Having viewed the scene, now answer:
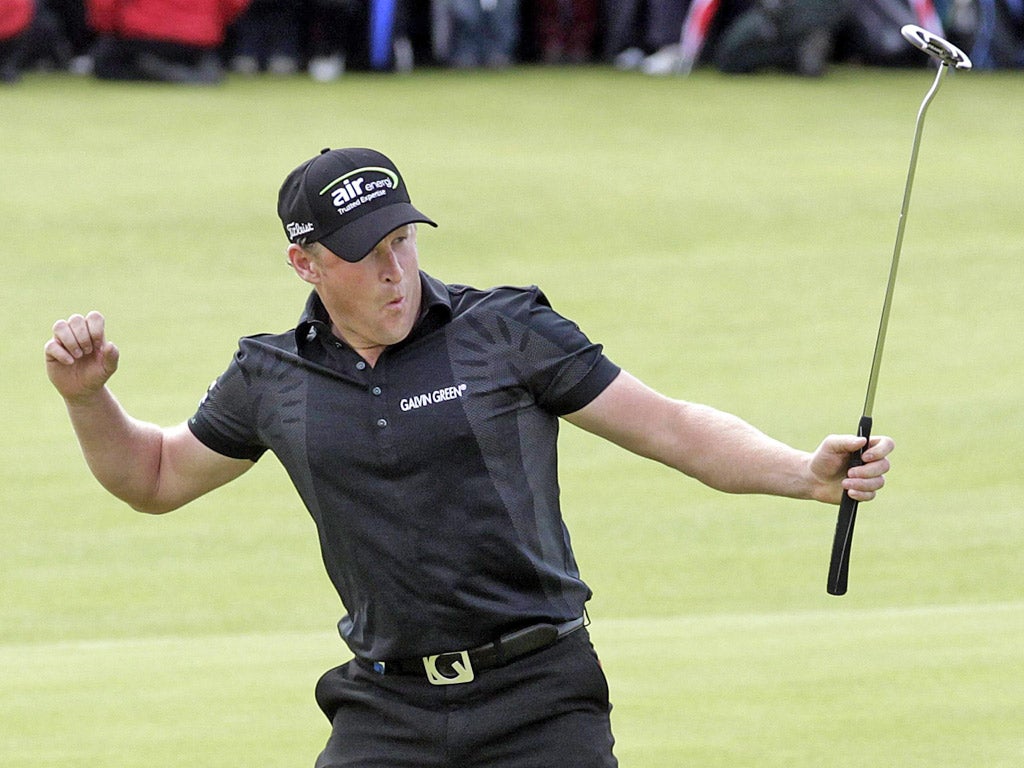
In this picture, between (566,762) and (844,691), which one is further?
(844,691)

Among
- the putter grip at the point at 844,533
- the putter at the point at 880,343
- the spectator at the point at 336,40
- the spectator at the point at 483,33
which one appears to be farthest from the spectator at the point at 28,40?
the putter grip at the point at 844,533

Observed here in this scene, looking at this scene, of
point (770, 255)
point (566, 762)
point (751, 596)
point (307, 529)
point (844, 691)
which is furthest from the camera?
point (770, 255)

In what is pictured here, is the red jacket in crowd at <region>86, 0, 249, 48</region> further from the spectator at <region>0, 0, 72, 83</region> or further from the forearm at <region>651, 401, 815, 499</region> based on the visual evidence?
the forearm at <region>651, 401, 815, 499</region>

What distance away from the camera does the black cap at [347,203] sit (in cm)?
372

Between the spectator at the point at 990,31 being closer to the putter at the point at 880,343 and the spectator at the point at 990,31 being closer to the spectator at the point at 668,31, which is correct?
the spectator at the point at 668,31

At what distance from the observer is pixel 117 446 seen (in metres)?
4.07

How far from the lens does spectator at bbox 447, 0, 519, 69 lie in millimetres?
14633

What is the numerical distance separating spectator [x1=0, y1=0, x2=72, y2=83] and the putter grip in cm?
1093

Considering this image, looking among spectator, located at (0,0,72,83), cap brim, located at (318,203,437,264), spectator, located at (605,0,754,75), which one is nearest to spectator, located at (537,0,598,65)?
spectator, located at (605,0,754,75)

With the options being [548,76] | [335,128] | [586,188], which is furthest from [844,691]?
[548,76]

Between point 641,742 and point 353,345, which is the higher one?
point 353,345

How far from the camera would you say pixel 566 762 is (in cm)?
368

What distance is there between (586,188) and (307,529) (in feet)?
17.5

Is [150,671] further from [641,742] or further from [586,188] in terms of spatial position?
[586,188]
